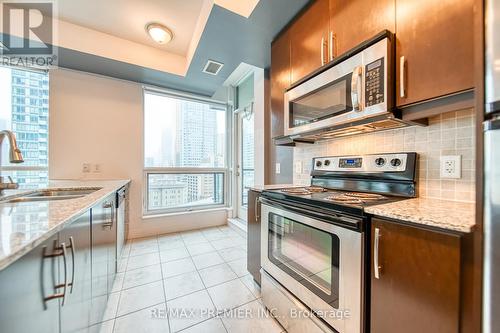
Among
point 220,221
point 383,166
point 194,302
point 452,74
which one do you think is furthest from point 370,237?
A: point 220,221

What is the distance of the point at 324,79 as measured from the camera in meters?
1.35

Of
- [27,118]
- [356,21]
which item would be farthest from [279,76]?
[27,118]

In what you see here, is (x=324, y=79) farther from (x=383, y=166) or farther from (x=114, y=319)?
(x=114, y=319)

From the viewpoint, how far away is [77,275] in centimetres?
87

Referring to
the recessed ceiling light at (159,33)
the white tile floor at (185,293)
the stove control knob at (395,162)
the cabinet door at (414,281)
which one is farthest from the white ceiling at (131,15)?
the white tile floor at (185,293)

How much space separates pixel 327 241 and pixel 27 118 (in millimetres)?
3735

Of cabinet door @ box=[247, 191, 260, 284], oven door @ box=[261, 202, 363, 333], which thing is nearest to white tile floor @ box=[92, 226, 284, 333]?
cabinet door @ box=[247, 191, 260, 284]

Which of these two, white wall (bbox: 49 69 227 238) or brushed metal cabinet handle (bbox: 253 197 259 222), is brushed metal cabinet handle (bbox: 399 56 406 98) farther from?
white wall (bbox: 49 69 227 238)

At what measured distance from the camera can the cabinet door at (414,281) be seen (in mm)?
631

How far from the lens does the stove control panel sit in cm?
121

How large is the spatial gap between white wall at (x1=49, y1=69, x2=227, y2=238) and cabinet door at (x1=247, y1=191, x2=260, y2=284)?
1.99 metres

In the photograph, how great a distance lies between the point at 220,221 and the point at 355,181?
9.18 ft

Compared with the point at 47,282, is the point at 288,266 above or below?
below

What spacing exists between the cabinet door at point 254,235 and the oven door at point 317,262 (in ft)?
0.40
